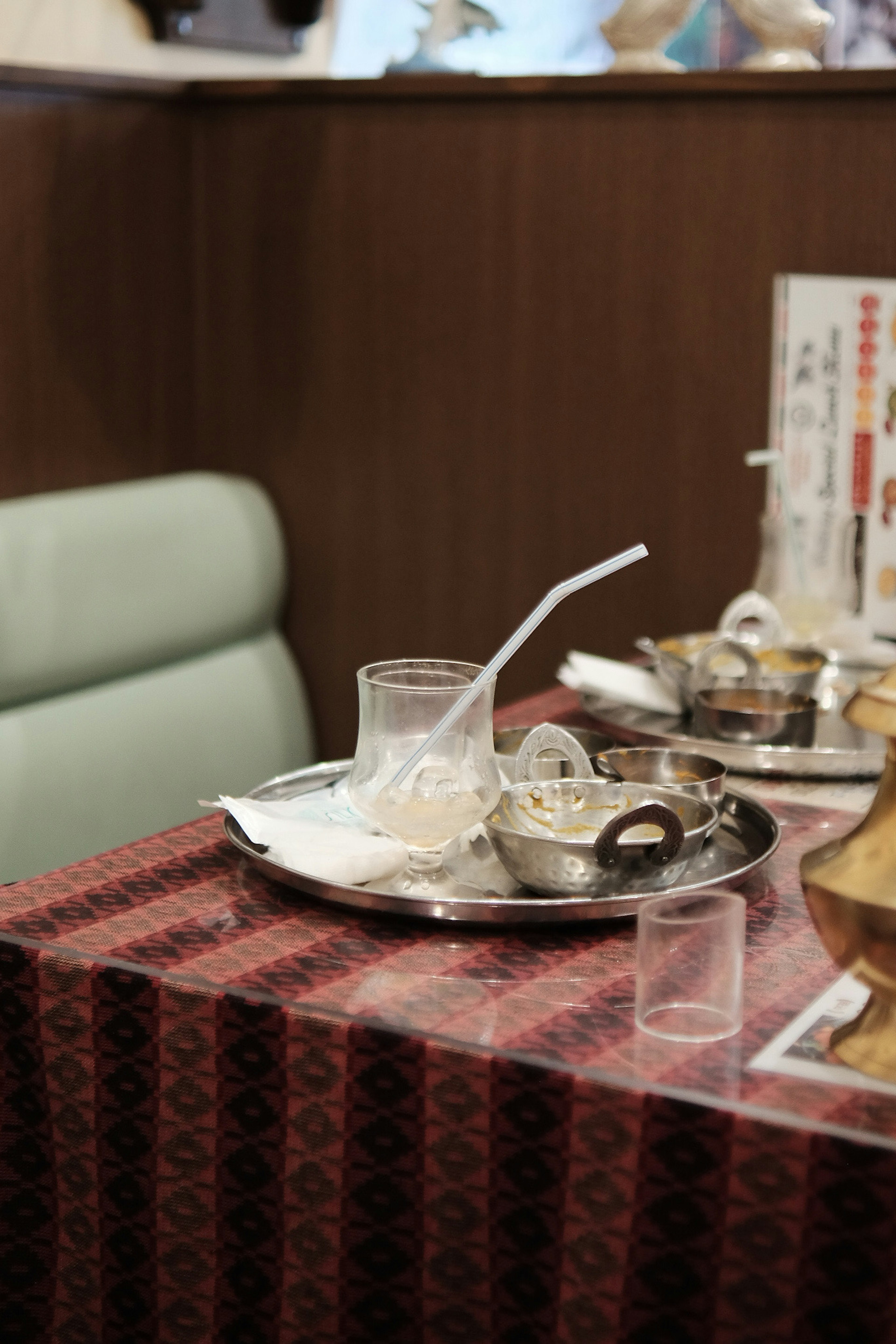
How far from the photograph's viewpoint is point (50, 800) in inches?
71.6

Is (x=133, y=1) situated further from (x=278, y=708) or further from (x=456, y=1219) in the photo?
(x=456, y=1219)

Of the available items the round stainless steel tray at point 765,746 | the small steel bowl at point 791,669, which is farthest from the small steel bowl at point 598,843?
the small steel bowl at point 791,669

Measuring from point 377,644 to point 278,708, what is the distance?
0.18 meters

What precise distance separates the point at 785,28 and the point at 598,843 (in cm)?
136

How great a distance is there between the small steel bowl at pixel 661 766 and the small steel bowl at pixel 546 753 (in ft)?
0.08

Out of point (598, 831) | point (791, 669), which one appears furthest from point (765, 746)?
point (598, 831)

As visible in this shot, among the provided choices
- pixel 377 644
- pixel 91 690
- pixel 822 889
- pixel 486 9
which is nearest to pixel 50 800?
pixel 91 690

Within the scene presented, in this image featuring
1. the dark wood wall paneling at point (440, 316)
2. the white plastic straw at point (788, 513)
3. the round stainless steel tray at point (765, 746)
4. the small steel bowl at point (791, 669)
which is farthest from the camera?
the dark wood wall paneling at point (440, 316)

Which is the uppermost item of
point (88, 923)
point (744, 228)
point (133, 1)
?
point (133, 1)

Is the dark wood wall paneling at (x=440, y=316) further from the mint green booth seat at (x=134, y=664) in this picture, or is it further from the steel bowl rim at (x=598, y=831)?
Answer: the steel bowl rim at (x=598, y=831)

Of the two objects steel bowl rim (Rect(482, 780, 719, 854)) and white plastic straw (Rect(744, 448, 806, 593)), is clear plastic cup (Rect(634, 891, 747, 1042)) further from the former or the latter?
white plastic straw (Rect(744, 448, 806, 593))

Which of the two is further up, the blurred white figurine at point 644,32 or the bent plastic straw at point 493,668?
the blurred white figurine at point 644,32

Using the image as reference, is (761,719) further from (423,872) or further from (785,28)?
(785,28)

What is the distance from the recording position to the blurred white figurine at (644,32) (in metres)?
1.93
